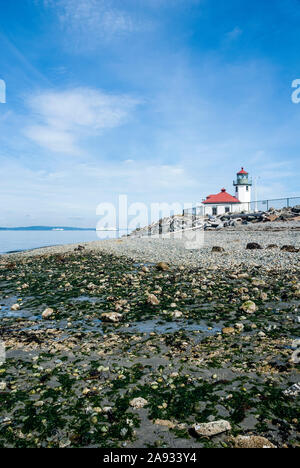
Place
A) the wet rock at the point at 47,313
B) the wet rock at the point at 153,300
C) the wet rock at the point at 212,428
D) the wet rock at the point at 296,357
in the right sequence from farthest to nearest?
1. the wet rock at the point at 153,300
2. the wet rock at the point at 47,313
3. the wet rock at the point at 296,357
4. the wet rock at the point at 212,428

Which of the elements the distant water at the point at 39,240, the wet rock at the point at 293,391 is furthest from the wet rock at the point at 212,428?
the distant water at the point at 39,240

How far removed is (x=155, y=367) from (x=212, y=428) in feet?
5.66

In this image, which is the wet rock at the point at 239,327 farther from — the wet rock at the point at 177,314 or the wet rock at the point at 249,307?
the wet rock at the point at 177,314

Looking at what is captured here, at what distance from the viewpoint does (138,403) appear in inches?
151

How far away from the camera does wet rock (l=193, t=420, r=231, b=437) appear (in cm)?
315

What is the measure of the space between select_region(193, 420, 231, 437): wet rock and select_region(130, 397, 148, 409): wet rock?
83 cm

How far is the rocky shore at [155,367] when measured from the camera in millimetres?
3303

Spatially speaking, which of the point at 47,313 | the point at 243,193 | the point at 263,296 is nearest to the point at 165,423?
the point at 47,313

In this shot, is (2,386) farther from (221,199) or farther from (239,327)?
(221,199)

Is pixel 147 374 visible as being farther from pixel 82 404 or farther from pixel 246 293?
pixel 246 293

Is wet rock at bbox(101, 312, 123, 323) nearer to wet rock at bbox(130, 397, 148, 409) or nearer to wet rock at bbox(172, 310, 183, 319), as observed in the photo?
wet rock at bbox(172, 310, 183, 319)

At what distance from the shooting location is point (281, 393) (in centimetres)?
387

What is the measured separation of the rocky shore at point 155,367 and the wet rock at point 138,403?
0.13 ft
